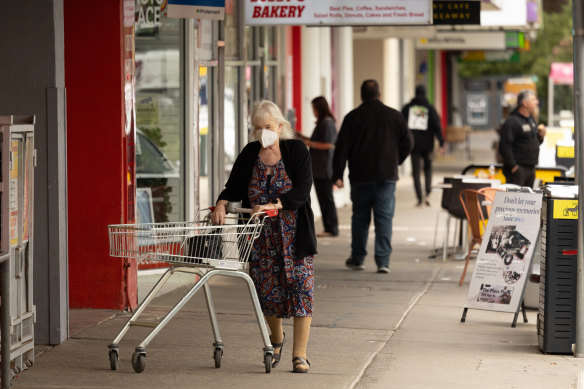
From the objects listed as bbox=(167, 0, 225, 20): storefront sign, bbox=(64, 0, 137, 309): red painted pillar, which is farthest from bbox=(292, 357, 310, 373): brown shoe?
bbox=(167, 0, 225, 20): storefront sign

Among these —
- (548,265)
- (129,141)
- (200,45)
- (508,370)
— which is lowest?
(508,370)

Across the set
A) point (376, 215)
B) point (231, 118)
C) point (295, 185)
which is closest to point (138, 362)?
point (295, 185)

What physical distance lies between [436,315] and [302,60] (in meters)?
9.14

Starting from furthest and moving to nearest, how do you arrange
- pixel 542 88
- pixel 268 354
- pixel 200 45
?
1. pixel 542 88
2. pixel 200 45
3. pixel 268 354

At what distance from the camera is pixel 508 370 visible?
290 inches

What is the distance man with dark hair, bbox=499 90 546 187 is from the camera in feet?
43.0

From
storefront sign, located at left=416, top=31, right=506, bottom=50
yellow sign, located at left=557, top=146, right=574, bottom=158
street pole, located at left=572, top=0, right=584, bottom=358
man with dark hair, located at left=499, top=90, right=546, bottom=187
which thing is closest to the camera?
street pole, located at left=572, top=0, right=584, bottom=358

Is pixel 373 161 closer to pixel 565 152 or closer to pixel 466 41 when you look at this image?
pixel 565 152

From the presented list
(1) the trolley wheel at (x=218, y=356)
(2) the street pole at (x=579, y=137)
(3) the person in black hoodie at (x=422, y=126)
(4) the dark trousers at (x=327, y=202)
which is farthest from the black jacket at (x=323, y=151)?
(1) the trolley wheel at (x=218, y=356)

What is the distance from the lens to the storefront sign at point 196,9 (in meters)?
9.69

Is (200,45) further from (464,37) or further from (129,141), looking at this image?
(464,37)

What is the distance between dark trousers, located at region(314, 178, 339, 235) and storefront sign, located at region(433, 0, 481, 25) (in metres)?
2.45

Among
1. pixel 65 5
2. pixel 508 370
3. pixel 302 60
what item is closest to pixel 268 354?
pixel 508 370

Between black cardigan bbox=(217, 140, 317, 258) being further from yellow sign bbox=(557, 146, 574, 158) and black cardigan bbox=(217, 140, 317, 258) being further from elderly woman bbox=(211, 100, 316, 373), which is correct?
yellow sign bbox=(557, 146, 574, 158)
